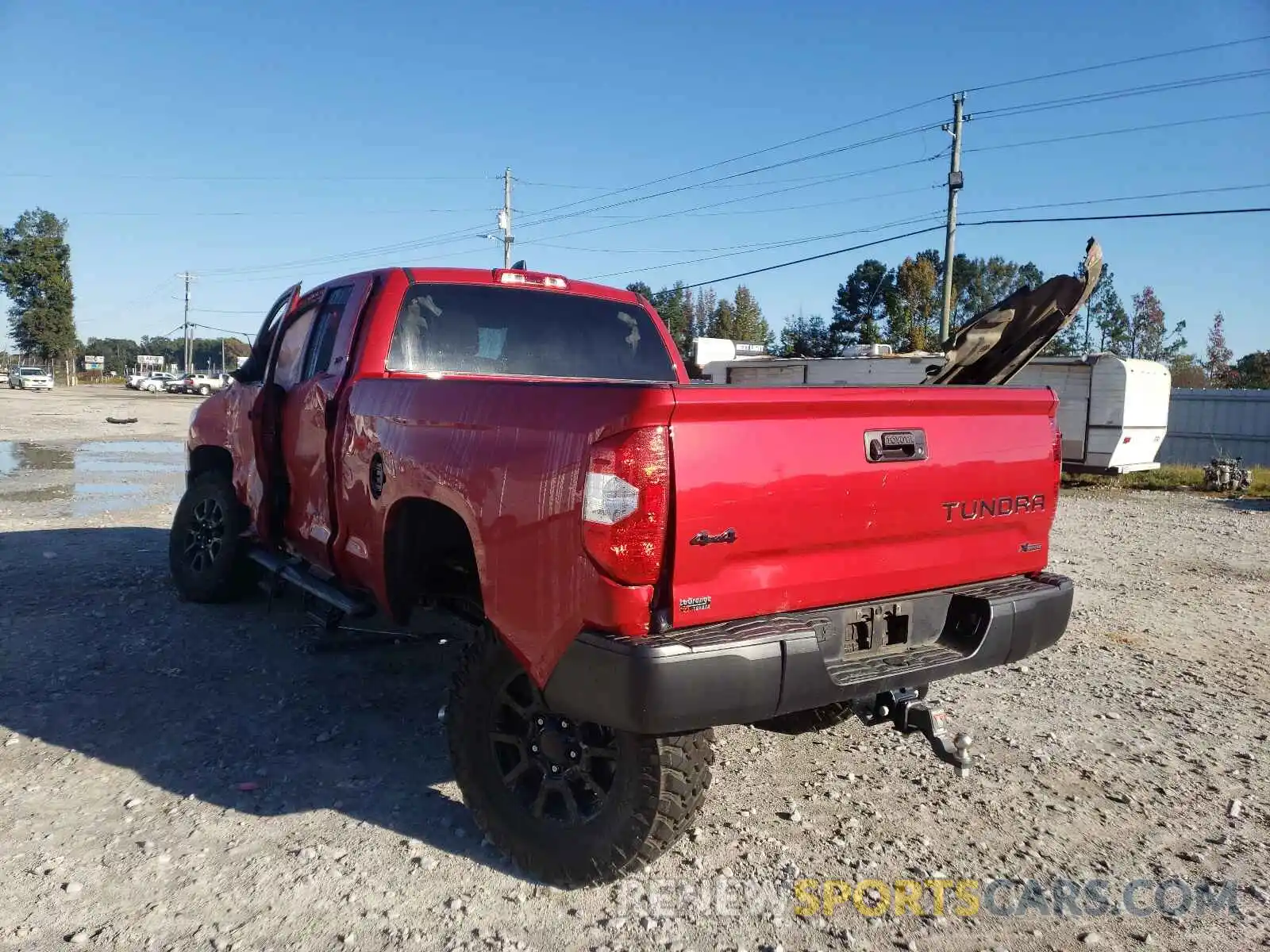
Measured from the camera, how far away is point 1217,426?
23609mm

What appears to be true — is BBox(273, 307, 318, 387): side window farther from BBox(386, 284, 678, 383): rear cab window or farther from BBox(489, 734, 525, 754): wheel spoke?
BBox(489, 734, 525, 754): wheel spoke

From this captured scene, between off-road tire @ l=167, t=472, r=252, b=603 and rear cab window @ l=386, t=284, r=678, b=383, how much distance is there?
219 centimetres

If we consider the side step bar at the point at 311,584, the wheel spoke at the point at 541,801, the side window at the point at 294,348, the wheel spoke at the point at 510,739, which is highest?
the side window at the point at 294,348

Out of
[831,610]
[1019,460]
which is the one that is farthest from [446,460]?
[1019,460]

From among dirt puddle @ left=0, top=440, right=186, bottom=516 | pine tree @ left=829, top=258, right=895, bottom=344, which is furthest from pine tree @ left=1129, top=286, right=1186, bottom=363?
dirt puddle @ left=0, top=440, right=186, bottom=516

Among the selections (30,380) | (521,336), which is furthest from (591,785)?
(30,380)

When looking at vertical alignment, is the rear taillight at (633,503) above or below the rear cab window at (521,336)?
below

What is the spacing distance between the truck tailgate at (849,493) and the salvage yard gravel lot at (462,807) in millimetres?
1002

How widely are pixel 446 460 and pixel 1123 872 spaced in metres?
2.78

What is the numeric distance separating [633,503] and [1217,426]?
25.9 metres

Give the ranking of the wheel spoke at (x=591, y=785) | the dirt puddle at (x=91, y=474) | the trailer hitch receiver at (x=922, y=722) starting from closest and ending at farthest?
the wheel spoke at (x=591, y=785) < the trailer hitch receiver at (x=922, y=722) < the dirt puddle at (x=91, y=474)

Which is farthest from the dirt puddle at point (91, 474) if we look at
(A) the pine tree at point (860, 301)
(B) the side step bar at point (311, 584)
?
(A) the pine tree at point (860, 301)

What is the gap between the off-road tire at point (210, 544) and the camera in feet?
19.4

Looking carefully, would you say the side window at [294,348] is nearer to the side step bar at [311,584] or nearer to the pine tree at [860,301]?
the side step bar at [311,584]
